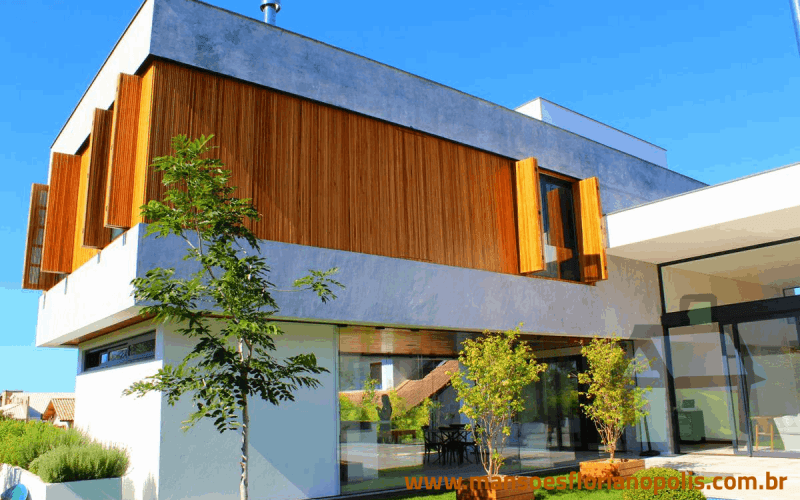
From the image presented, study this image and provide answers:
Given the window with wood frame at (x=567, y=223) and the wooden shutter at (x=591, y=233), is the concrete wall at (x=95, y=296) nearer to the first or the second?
the window with wood frame at (x=567, y=223)

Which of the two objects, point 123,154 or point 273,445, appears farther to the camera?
point 273,445

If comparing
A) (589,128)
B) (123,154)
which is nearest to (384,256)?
(123,154)

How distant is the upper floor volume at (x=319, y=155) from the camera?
379 inches

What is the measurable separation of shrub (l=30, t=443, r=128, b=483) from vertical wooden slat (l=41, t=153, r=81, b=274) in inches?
187

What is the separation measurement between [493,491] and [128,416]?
19.1 feet

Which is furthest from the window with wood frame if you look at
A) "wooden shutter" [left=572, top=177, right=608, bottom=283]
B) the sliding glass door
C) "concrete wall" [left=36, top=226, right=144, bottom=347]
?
"concrete wall" [left=36, top=226, right=144, bottom=347]

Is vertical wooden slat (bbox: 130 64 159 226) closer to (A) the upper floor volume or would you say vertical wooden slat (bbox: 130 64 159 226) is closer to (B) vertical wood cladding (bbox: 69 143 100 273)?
(A) the upper floor volume

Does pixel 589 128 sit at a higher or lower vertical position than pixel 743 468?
higher

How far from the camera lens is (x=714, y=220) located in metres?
13.2

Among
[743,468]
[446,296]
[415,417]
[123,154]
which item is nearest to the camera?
[123,154]

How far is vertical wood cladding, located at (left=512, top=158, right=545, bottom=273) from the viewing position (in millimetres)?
13312

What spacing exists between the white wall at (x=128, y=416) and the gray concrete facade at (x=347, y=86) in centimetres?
449

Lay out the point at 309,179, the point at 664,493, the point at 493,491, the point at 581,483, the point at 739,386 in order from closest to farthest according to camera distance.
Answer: the point at 664,493 → the point at 493,491 → the point at 309,179 → the point at 581,483 → the point at 739,386

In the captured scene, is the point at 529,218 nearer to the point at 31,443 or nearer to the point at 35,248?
the point at 31,443
